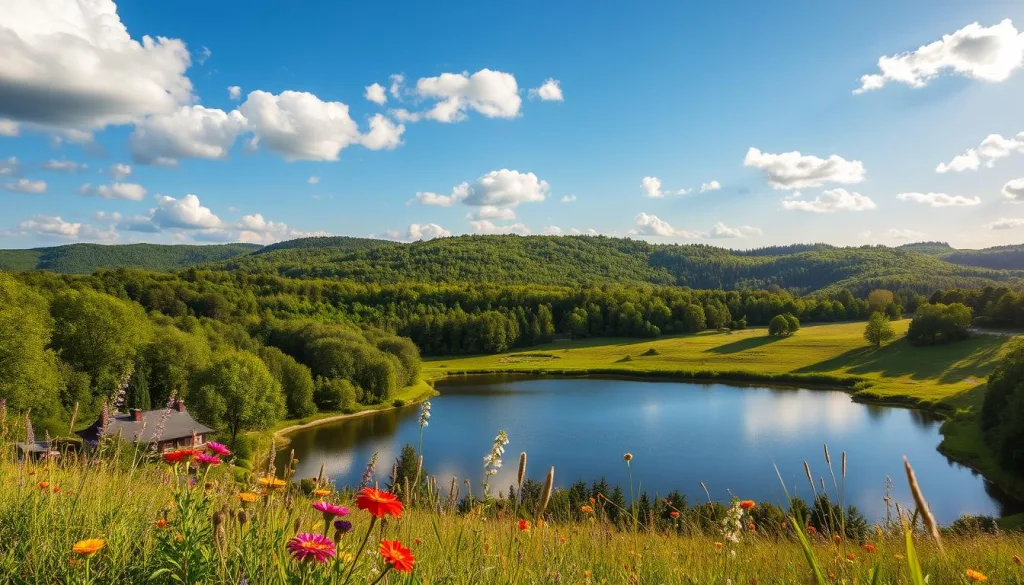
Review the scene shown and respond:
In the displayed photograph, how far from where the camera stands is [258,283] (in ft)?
263

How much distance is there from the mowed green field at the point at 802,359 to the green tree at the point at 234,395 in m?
28.8

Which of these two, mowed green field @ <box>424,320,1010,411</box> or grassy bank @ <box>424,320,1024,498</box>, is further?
mowed green field @ <box>424,320,1010,411</box>

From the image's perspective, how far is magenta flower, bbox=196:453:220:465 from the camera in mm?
1981

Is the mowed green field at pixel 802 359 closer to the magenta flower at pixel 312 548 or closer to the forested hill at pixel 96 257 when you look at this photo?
the magenta flower at pixel 312 548

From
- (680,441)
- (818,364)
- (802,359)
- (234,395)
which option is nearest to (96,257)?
(234,395)

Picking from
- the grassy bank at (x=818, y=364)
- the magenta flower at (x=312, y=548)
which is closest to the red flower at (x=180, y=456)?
the magenta flower at (x=312, y=548)

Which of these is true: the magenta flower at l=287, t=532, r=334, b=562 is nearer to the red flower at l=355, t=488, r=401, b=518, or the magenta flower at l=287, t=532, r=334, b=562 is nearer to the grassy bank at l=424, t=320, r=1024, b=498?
the red flower at l=355, t=488, r=401, b=518

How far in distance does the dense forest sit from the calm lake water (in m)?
84.5

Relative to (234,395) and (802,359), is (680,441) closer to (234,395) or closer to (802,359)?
(234,395)

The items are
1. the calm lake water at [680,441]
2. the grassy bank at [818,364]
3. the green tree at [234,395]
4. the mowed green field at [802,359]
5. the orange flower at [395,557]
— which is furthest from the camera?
the mowed green field at [802,359]

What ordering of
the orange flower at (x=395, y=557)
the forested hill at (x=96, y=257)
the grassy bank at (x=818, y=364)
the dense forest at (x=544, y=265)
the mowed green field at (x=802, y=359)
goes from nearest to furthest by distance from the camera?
the orange flower at (x=395, y=557), the grassy bank at (x=818, y=364), the mowed green field at (x=802, y=359), the dense forest at (x=544, y=265), the forested hill at (x=96, y=257)

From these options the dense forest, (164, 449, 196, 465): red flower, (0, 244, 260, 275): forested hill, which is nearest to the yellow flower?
(164, 449, 196, 465): red flower

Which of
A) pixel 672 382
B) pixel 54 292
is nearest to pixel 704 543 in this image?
pixel 54 292

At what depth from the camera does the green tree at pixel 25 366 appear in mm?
21766
